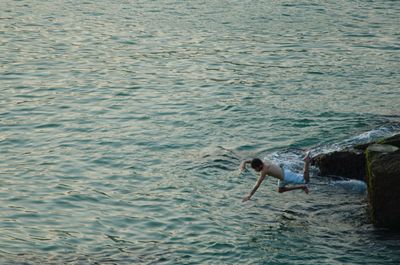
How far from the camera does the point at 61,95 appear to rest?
1131 inches

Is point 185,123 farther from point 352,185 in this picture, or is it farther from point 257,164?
point 257,164

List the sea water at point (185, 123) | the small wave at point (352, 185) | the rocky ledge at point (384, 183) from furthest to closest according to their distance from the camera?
the small wave at point (352, 185) → the sea water at point (185, 123) → the rocky ledge at point (384, 183)

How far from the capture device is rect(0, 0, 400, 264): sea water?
17531 millimetres

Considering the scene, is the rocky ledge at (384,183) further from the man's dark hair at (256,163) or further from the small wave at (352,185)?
the man's dark hair at (256,163)

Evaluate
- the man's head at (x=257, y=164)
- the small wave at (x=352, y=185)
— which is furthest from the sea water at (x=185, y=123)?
the man's head at (x=257, y=164)

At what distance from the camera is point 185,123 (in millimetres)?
25969

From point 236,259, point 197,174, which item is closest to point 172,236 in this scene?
point 236,259

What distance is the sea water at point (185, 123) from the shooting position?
17531mm

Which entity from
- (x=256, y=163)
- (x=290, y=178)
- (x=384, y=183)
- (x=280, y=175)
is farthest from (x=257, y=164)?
(x=384, y=183)

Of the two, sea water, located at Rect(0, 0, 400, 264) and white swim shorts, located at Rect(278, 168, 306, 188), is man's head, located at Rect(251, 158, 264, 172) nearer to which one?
white swim shorts, located at Rect(278, 168, 306, 188)

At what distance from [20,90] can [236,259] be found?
14734mm

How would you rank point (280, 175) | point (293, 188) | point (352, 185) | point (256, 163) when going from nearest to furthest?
point (256, 163)
point (280, 175)
point (293, 188)
point (352, 185)

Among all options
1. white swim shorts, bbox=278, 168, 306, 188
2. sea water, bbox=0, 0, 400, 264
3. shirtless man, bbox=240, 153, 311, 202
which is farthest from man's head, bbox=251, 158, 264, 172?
sea water, bbox=0, 0, 400, 264

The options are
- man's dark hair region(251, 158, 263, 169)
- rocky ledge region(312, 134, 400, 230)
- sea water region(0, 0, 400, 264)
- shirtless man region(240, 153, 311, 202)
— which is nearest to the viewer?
rocky ledge region(312, 134, 400, 230)
